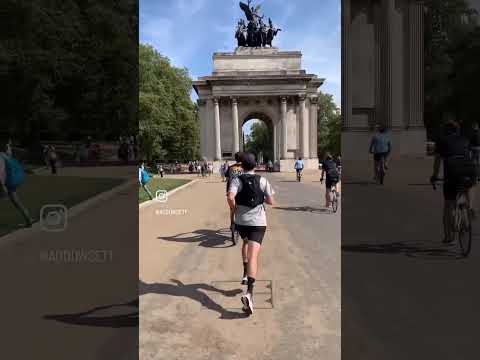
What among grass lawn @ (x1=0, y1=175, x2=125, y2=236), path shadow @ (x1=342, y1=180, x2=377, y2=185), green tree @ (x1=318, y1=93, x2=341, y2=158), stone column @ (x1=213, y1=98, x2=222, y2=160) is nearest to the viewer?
path shadow @ (x1=342, y1=180, x2=377, y2=185)

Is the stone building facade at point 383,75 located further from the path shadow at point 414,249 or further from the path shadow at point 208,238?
the path shadow at point 208,238

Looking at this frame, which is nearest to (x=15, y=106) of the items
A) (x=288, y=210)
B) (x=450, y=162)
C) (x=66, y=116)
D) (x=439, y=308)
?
(x=66, y=116)

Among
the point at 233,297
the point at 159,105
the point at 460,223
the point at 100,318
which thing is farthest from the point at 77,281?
the point at 159,105

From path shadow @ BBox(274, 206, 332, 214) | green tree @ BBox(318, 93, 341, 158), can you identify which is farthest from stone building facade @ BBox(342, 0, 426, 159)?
path shadow @ BBox(274, 206, 332, 214)

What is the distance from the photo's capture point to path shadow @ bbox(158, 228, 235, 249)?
28.8ft

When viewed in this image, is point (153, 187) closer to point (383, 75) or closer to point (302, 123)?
point (383, 75)

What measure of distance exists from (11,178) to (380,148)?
4.28 meters

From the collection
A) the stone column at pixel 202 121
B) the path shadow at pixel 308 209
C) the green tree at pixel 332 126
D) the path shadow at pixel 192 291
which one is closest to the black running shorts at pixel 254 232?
the path shadow at pixel 192 291

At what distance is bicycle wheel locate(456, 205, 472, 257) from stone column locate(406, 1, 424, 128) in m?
0.91

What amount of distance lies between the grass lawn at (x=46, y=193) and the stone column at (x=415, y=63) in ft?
11.8

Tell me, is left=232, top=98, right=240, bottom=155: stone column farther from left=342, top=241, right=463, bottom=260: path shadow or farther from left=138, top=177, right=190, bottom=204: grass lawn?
left=342, top=241, right=463, bottom=260: path shadow

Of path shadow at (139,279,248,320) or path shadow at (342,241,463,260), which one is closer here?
path shadow at (342,241,463,260)

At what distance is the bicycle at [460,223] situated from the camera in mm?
4098

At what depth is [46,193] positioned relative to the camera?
5.66 m
